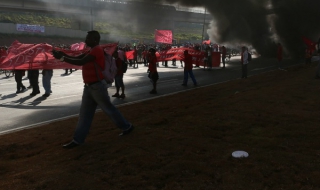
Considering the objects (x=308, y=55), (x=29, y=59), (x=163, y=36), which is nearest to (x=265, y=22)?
(x=163, y=36)

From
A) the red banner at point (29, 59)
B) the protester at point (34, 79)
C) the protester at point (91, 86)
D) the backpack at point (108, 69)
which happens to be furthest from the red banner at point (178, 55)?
the protester at point (91, 86)

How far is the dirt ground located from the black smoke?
2614 cm

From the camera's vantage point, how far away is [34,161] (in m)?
5.04

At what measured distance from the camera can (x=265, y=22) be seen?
35906 mm

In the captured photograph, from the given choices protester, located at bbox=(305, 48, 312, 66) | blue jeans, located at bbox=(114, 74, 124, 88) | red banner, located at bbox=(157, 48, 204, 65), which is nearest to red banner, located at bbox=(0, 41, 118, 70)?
blue jeans, located at bbox=(114, 74, 124, 88)

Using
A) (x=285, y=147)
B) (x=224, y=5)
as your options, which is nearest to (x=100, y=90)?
(x=285, y=147)

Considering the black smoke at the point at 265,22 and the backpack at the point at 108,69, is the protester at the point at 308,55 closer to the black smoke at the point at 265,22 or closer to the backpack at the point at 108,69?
the black smoke at the point at 265,22

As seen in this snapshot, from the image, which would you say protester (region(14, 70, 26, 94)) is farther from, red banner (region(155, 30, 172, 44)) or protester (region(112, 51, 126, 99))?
red banner (region(155, 30, 172, 44))

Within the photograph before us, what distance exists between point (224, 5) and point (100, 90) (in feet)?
99.3

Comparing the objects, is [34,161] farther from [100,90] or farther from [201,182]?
[201,182]

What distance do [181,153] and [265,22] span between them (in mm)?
33278

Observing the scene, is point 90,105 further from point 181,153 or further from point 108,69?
point 181,153

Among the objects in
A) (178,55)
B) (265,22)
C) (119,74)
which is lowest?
(119,74)

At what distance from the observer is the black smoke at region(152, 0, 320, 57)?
104 feet
